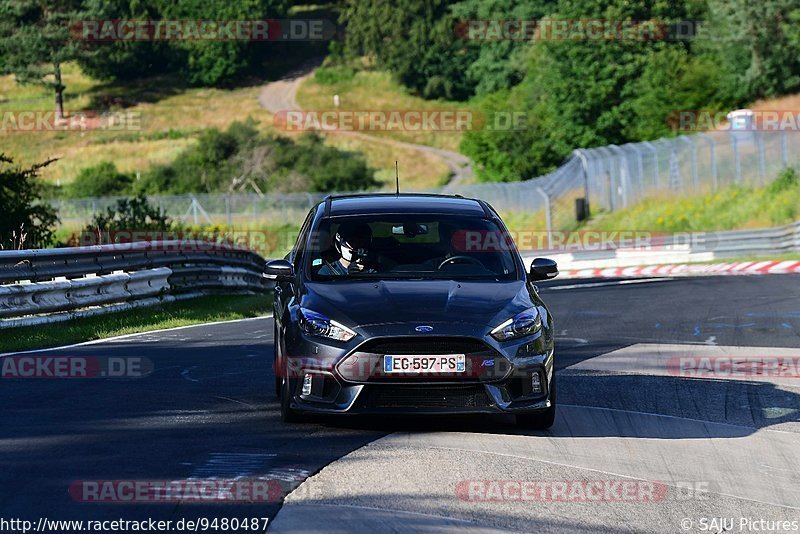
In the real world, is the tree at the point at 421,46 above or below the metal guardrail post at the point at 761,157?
below

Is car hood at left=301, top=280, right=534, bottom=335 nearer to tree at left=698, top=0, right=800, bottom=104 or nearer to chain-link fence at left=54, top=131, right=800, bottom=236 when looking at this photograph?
chain-link fence at left=54, top=131, right=800, bottom=236

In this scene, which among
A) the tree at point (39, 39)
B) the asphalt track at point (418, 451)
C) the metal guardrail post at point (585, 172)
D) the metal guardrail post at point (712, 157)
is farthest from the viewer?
the tree at point (39, 39)

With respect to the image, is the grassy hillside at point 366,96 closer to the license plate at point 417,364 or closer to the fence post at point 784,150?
the fence post at point 784,150

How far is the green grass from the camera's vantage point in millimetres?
15516

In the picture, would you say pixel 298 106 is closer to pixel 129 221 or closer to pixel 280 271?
pixel 129 221

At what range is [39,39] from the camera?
118 metres

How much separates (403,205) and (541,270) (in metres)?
1.26

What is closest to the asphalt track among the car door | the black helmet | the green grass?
the car door

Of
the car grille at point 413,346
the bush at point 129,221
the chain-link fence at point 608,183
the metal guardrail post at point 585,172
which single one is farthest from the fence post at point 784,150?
the car grille at point 413,346

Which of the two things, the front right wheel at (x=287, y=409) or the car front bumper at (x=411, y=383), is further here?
the front right wheel at (x=287, y=409)

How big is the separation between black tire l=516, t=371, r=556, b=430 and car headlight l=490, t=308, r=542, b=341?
0.41 meters

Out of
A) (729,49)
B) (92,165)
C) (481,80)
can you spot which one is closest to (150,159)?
(92,165)

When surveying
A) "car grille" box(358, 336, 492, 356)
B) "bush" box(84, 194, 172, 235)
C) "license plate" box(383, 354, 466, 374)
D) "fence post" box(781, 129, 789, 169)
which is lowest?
"fence post" box(781, 129, 789, 169)

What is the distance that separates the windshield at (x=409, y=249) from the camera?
1005cm
